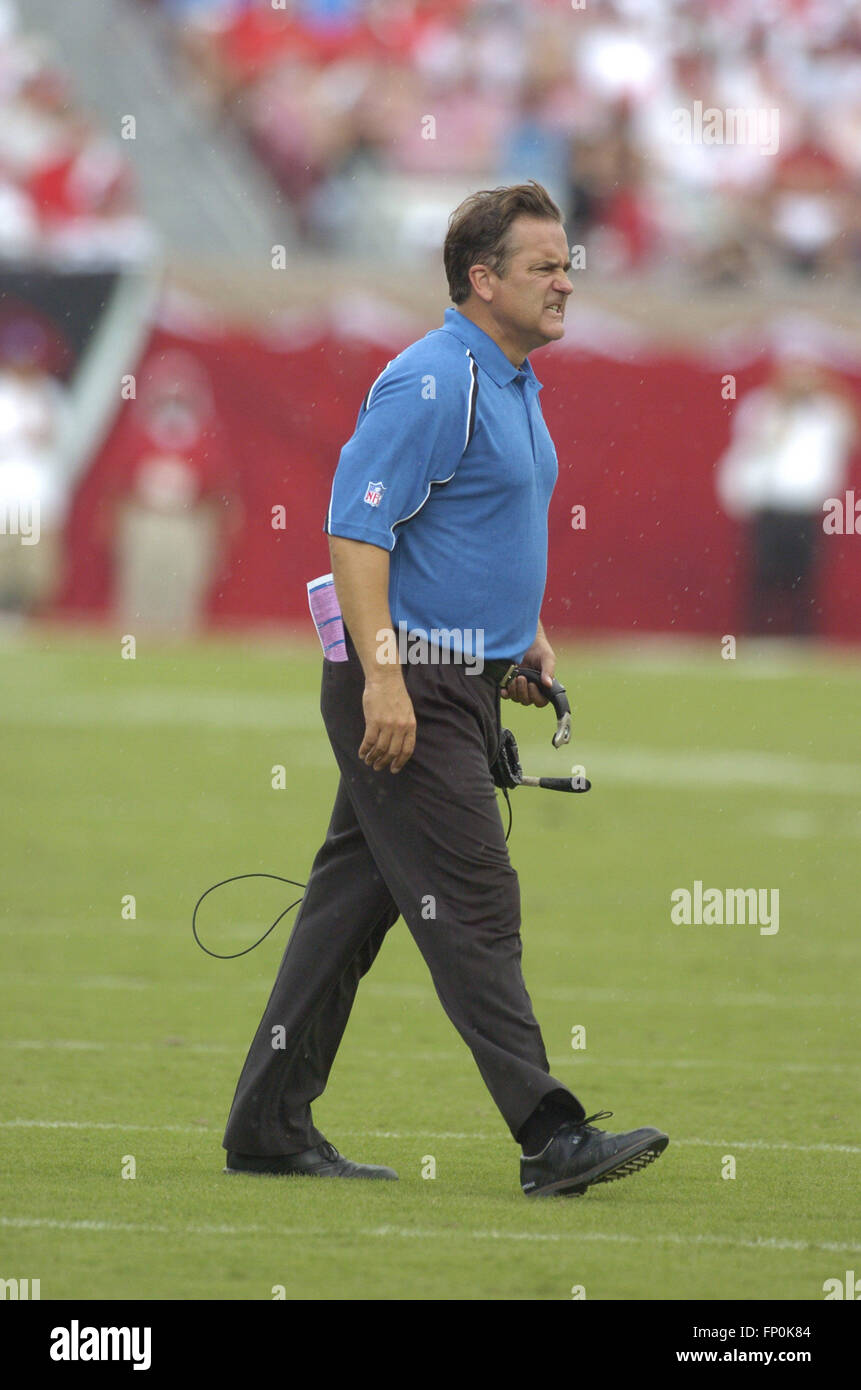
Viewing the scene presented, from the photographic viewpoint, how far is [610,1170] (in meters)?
5.45

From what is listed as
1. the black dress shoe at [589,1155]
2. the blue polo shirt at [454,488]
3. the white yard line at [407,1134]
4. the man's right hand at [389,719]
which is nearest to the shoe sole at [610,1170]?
the black dress shoe at [589,1155]

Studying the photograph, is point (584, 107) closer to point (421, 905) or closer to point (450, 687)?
point (450, 687)

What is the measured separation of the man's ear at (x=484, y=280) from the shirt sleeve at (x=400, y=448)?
0.76ft

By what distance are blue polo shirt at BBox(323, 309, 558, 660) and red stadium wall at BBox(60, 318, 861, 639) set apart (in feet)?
60.0

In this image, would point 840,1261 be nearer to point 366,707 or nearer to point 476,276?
point 366,707

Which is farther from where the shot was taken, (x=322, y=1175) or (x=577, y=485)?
(x=577, y=485)

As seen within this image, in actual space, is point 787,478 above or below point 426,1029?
above

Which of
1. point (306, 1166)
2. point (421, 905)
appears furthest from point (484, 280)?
point (306, 1166)

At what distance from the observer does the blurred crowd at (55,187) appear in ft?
80.1

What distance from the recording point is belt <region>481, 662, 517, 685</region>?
5621mm

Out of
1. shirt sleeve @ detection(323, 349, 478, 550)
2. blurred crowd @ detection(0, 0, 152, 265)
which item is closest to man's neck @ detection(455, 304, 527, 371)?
shirt sleeve @ detection(323, 349, 478, 550)

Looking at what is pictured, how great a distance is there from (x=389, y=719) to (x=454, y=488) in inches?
20.6

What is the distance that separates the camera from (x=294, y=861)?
1116cm

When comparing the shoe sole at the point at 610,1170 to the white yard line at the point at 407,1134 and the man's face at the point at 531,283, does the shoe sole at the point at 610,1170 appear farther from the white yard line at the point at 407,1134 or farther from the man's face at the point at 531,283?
the man's face at the point at 531,283
